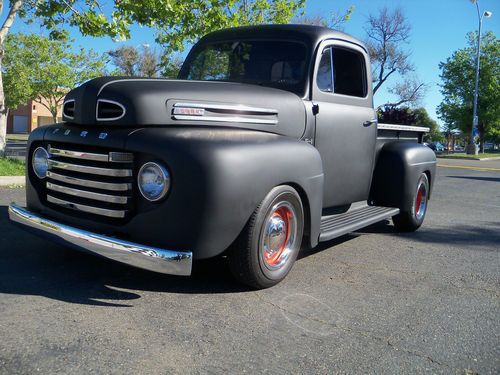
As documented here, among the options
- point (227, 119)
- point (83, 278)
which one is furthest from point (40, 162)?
point (227, 119)

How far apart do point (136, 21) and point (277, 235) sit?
320 inches

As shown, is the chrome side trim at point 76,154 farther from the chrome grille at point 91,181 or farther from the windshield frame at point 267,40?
the windshield frame at point 267,40

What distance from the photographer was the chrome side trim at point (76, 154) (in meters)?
3.04

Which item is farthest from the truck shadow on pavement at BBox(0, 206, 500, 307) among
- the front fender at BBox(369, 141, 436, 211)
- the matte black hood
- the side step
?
the front fender at BBox(369, 141, 436, 211)

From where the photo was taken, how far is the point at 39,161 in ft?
11.8

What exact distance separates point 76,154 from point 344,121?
7.88 ft

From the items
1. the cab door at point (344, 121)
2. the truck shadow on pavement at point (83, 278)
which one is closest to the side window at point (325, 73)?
the cab door at point (344, 121)

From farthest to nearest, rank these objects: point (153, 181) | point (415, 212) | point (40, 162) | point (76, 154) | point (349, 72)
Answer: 1. point (415, 212)
2. point (349, 72)
3. point (40, 162)
4. point (76, 154)
5. point (153, 181)

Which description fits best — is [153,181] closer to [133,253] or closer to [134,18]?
[133,253]

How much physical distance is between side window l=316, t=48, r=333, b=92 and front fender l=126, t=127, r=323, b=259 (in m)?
1.32

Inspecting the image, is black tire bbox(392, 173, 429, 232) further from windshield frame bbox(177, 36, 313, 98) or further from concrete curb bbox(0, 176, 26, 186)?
→ concrete curb bbox(0, 176, 26, 186)

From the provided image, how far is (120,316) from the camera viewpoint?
9.27ft

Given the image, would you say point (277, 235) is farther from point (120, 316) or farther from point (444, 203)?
point (444, 203)

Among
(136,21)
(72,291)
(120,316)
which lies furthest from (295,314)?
(136,21)
